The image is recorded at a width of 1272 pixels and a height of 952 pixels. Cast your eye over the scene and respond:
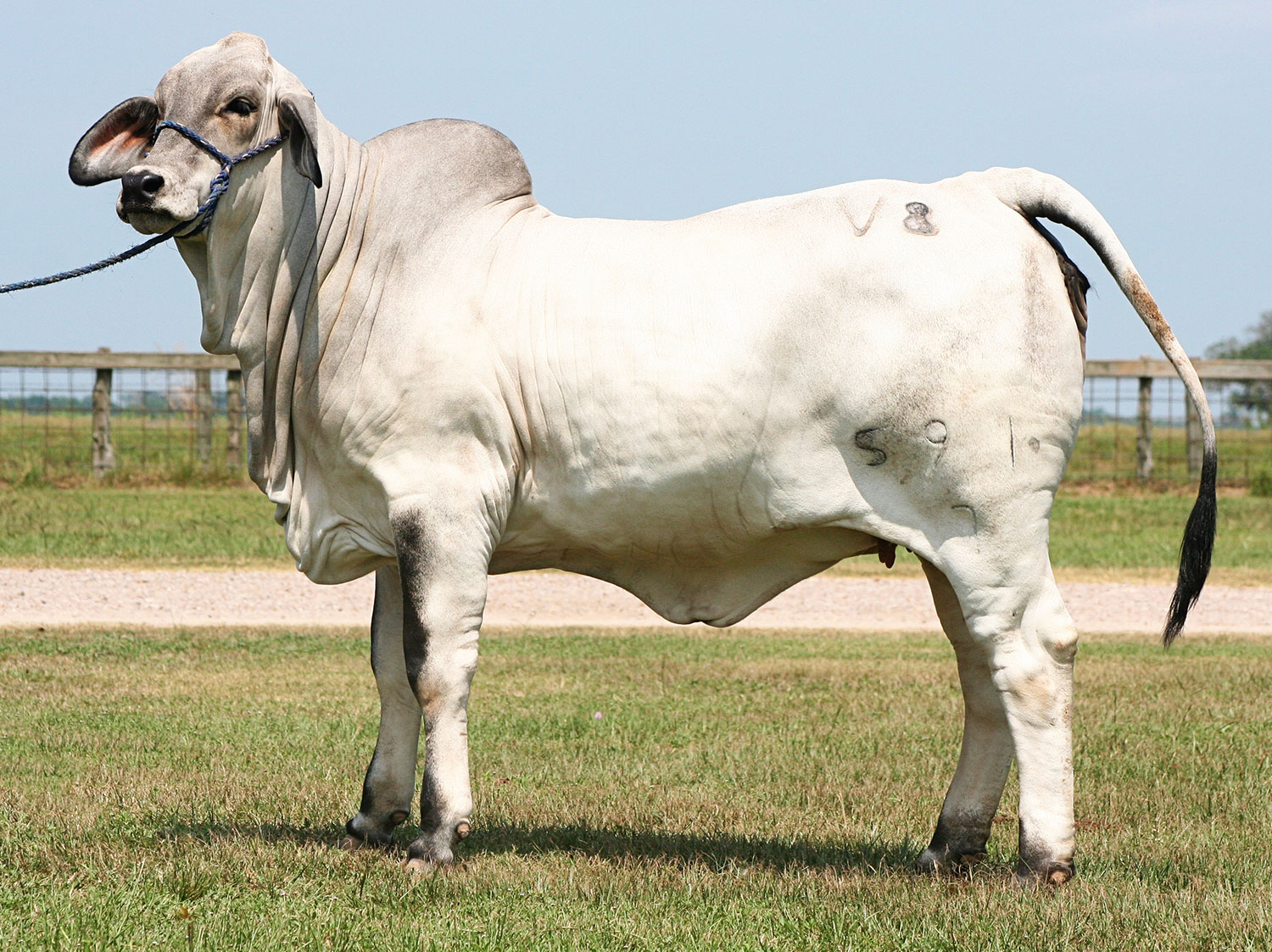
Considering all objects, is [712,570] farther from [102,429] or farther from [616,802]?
[102,429]

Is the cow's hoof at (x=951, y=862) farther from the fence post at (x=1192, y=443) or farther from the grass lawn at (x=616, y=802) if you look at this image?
the fence post at (x=1192, y=443)

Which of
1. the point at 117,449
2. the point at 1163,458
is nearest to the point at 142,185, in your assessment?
the point at 117,449

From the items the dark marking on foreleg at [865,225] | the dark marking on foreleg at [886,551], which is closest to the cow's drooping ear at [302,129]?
the dark marking on foreleg at [865,225]

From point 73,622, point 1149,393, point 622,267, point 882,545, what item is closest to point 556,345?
point 622,267

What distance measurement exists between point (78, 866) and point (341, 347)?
184 centimetres

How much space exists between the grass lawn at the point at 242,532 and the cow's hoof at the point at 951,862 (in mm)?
8944

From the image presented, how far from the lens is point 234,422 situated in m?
19.8

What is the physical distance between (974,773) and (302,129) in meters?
3.01

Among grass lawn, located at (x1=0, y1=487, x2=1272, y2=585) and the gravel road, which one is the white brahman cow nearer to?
the gravel road

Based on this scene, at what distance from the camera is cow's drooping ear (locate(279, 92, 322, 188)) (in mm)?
4762

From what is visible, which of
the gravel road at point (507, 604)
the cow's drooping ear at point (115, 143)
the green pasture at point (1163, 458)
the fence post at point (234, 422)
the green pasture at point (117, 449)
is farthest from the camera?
the green pasture at point (1163, 458)

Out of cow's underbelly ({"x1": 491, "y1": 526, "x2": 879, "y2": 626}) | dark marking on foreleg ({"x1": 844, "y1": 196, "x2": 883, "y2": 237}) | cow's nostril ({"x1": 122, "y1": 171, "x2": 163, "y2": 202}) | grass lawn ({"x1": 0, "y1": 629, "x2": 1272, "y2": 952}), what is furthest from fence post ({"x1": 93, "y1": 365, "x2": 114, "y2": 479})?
dark marking on foreleg ({"x1": 844, "y1": 196, "x2": 883, "y2": 237})

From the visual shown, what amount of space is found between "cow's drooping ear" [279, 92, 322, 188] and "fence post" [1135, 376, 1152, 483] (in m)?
16.8

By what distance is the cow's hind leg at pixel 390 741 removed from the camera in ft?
17.4
